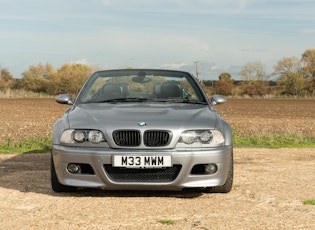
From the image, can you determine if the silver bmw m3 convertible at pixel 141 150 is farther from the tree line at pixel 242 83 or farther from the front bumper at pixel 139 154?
the tree line at pixel 242 83

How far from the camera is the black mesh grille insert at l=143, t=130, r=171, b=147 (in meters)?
6.15

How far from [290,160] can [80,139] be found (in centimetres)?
594

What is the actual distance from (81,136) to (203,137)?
1.34 metres

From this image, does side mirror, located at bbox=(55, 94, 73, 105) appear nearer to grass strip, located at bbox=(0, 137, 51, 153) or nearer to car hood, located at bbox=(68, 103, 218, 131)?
car hood, located at bbox=(68, 103, 218, 131)

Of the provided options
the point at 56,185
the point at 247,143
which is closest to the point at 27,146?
the point at 247,143

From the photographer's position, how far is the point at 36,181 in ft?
25.7

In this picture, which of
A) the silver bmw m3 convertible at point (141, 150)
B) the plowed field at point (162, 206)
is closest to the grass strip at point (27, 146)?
the plowed field at point (162, 206)

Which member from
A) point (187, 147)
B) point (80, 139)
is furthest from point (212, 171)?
point (80, 139)

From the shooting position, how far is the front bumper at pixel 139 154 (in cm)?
608

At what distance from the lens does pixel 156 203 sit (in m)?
6.14

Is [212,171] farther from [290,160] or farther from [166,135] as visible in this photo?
[290,160]

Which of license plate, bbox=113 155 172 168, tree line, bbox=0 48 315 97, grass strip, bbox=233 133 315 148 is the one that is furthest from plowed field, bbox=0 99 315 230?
tree line, bbox=0 48 315 97

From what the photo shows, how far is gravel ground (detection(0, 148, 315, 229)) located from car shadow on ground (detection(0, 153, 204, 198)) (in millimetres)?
12

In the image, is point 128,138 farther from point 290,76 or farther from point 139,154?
point 290,76
